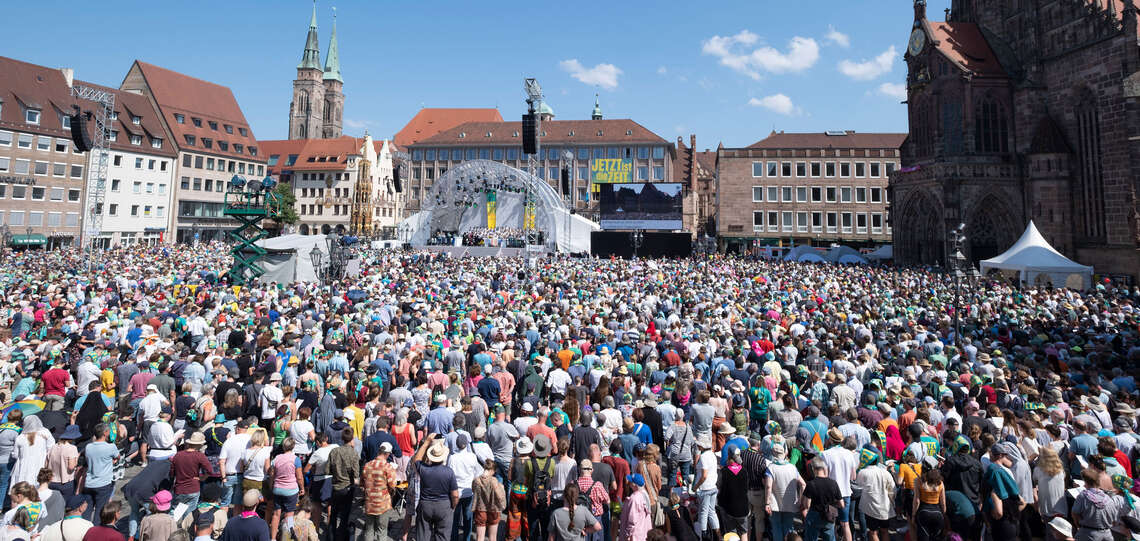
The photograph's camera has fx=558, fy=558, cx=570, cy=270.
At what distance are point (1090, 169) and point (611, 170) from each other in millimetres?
50687

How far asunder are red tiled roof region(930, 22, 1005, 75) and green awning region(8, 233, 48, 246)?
229ft

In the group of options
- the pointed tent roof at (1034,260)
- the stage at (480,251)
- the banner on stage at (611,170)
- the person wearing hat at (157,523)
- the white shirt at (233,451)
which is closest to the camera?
the person wearing hat at (157,523)

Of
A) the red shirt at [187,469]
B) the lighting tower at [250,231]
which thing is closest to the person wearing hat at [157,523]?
the red shirt at [187,469]

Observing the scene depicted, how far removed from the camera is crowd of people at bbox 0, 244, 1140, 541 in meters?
5.50

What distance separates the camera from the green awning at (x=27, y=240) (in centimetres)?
4491

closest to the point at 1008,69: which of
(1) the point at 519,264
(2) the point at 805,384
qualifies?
(1) the point at 519,264

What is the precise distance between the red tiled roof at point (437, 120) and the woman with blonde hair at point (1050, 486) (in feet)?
320

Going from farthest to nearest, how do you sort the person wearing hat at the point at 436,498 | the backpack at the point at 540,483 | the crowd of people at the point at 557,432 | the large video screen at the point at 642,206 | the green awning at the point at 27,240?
the large video screen at the point at 642,206 < the green awning at the point at 27,240 < the backpack at the point at 540,483 < the person wearing hat at the point at 436,498 < the crowd of people at the point at 557,432

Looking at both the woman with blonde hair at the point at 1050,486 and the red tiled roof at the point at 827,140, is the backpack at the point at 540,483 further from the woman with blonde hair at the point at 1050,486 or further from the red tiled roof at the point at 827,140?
the red tiled roof at the point at 827,140

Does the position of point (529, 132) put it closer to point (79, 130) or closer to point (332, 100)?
point (79, 130)

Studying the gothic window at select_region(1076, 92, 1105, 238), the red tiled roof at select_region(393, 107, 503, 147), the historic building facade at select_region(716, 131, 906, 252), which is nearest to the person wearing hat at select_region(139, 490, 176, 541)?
the gothic window at select_region(1076, 92, 1105, 238)

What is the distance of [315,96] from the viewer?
95.1m

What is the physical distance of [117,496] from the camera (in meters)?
7.29

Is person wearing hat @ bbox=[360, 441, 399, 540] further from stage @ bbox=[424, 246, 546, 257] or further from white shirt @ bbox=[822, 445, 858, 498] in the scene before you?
stage @ bbox=[424, 246, 546, 257]
